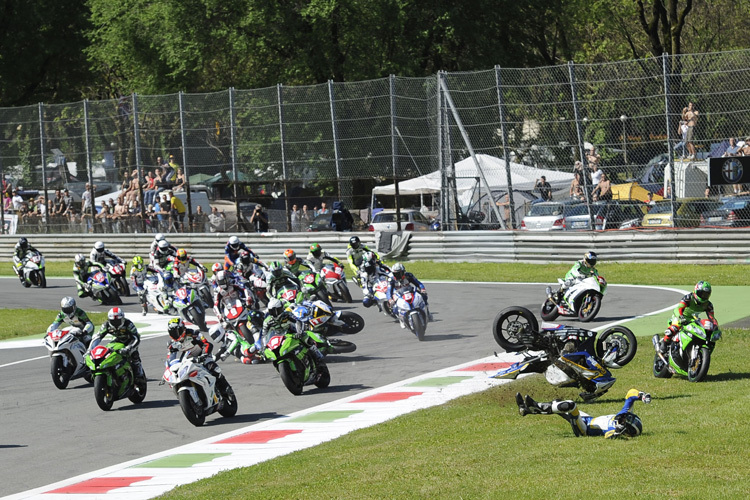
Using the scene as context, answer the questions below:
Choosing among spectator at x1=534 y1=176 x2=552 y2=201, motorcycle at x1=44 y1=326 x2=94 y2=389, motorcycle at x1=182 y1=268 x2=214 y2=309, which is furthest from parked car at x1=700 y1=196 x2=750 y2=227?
motorcycle at x1=44 y1=326 x2=94 y2=389

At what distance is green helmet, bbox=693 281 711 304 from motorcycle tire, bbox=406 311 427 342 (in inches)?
220

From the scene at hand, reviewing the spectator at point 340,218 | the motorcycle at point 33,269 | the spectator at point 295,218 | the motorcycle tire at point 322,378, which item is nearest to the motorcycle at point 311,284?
the motorcycle tire at point 322,378

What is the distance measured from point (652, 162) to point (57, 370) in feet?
48.0

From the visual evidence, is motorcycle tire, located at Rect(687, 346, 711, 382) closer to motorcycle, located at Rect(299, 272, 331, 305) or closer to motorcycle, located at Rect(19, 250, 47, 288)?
motorcycle, located at Rect(299, 272, 331, 305)

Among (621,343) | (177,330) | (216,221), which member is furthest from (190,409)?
(216,221)

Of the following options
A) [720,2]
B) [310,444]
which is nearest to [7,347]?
[310,444]

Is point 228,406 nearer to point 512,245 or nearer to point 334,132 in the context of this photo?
point 512,245

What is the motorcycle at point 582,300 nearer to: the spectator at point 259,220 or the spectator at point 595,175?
the spectator at point 595,175

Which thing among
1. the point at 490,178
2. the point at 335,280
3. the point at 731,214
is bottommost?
the point at 335,280

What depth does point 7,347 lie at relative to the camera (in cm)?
1922

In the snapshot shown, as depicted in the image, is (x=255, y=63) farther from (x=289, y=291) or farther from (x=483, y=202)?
(x=289, y=291)

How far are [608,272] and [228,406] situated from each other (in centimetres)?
1425

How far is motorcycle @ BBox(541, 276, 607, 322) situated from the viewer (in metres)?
17.6

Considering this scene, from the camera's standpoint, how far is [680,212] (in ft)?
79.9
